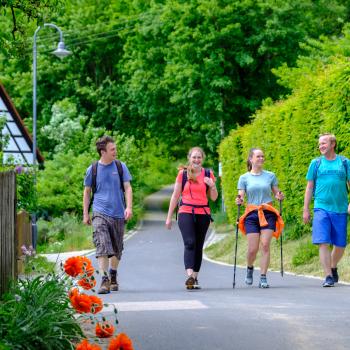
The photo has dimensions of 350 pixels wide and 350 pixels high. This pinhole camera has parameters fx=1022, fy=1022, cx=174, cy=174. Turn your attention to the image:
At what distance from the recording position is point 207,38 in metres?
40.4

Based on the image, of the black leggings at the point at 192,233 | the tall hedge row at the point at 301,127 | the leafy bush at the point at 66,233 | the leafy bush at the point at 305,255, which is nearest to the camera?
the black leggings at the point at 192,233

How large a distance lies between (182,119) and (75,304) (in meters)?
41.5

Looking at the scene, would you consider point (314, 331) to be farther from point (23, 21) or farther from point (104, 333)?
point (23, 21)

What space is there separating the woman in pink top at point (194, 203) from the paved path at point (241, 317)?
470mm

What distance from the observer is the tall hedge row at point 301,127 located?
49.7 ft

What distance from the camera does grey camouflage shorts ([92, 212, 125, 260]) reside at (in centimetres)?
1189

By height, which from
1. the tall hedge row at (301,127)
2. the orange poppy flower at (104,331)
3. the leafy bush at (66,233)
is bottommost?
the leafy bush at (66,233)

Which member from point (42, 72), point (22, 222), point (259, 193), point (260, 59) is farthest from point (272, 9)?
point (259, 193)

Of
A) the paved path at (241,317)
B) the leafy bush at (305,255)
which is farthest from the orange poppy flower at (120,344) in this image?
the leafy bush at (305,255)

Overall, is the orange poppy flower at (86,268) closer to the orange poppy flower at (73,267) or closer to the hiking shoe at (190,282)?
the orange poppy flower at (73,267)

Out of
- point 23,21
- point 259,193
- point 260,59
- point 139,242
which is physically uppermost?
point 260,59

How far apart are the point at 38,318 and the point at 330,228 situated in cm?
636

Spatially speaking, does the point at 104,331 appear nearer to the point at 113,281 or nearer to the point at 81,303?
the point at 81,303

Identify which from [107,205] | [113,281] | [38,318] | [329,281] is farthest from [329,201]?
[38,318]
